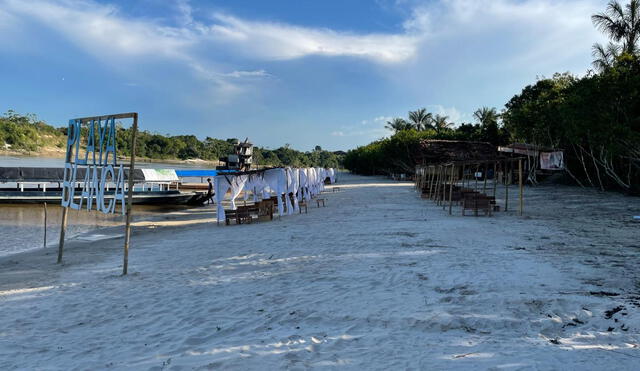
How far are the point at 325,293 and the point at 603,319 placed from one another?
3.18 metres

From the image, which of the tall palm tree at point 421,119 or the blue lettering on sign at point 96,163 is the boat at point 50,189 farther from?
the tall palm tree at point 421,119

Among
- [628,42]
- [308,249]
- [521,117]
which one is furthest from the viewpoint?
[521,117]

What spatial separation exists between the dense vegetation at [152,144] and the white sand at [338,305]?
7947 centimetres

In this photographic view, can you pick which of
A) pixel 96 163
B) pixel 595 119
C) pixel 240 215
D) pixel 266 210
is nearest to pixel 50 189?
pixel 240 215

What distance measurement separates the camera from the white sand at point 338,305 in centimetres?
358

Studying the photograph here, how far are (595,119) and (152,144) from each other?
116762 mm

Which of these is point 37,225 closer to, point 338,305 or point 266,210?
point 266,210

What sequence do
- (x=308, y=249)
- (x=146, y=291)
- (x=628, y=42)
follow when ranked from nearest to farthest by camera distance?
(x=146, y=291), (x=308, y=249), (x=628, y=42)

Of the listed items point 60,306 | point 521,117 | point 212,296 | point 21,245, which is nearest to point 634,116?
point 521,117

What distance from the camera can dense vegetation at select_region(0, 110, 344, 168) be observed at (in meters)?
97.2

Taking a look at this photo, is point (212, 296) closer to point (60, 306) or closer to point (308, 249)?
point (60, 306)

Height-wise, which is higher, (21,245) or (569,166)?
(569,166)

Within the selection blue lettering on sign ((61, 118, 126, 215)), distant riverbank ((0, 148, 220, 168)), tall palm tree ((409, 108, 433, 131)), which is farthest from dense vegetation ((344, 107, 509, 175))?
distant riverbank ((0, 148, 220, 168))

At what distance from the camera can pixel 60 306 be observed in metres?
5.26
